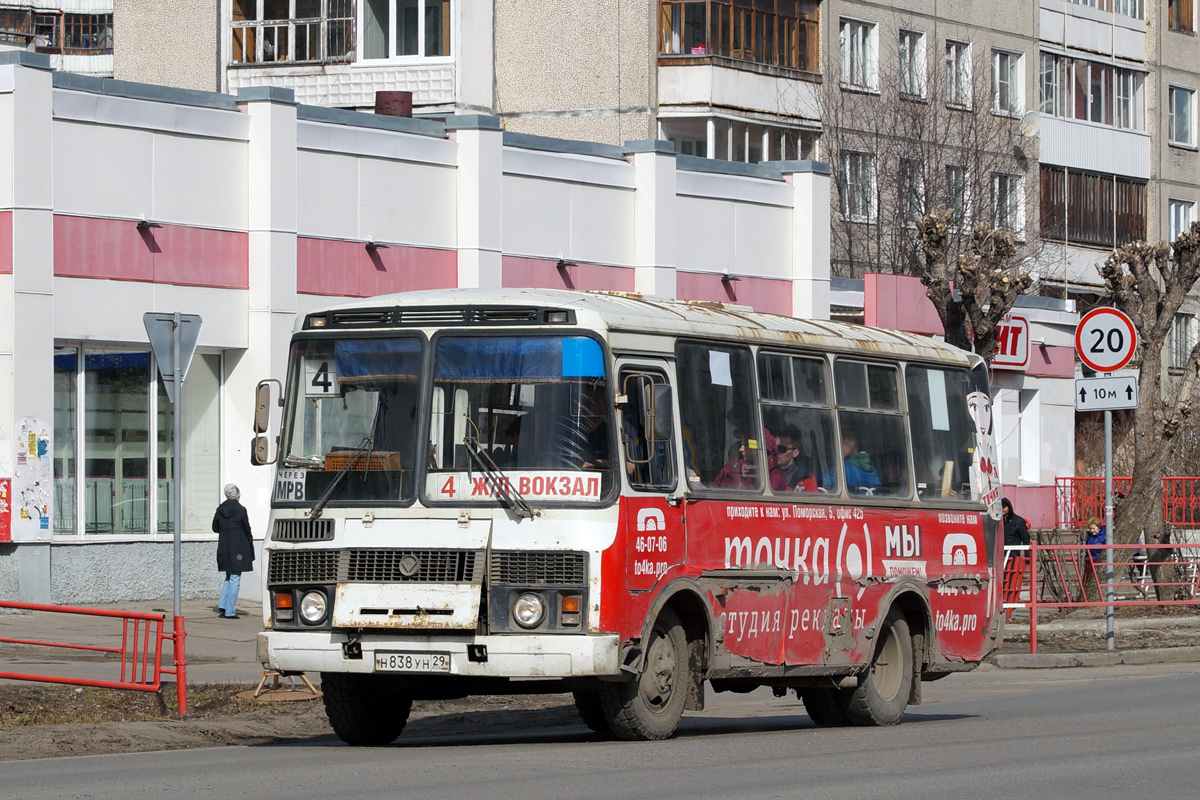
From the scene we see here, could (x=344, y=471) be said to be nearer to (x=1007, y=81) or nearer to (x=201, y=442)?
(x=201, y=442)

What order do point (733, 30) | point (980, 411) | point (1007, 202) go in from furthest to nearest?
point (1007, 202) < point (733, 30) < point (980, 411)

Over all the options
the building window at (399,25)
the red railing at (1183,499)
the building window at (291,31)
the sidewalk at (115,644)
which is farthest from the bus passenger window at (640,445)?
the red railing at (1183,499)

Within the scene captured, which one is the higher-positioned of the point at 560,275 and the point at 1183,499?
the point at 560,275

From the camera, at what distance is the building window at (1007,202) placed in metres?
47.7

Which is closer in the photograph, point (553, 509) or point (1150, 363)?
point (553, 509)

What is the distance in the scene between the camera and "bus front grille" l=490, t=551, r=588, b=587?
11914mm

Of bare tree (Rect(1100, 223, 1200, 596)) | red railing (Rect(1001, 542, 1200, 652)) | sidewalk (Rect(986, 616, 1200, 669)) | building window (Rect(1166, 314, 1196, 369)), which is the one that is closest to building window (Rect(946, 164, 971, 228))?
building window (Rect(1166, 314, 1196, 369))

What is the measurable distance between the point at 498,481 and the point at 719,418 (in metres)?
1.86

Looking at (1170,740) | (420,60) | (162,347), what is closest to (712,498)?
(1170,740)

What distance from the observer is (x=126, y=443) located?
2617 centimetres

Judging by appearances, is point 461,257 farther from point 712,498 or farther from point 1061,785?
point 1061,785

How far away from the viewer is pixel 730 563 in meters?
13.2

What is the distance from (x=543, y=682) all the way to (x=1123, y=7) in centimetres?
4701

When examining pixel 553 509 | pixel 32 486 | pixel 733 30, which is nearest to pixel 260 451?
pixel 553 509
